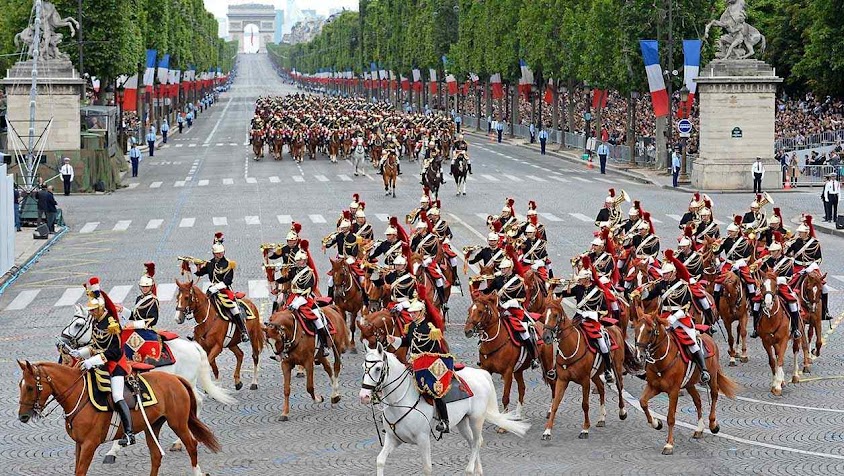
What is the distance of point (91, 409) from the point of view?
14227mm

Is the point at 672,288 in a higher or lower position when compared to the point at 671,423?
higher

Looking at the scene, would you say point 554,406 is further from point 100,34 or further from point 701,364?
point 100,34

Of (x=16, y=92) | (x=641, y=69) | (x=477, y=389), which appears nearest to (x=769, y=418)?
(x=477, y=389)

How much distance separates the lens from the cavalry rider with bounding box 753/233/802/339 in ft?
65.6

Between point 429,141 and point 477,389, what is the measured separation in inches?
1895

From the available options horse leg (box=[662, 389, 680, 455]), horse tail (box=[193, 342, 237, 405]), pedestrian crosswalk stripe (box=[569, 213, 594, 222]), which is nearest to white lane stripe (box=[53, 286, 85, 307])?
horse tail (box=[193, 342, 237, 405])

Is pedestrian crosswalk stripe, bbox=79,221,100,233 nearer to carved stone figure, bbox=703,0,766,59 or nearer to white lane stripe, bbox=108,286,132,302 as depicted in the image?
white lane stripe, bbox=108,286,132,302

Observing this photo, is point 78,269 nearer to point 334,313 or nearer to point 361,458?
point 334,313

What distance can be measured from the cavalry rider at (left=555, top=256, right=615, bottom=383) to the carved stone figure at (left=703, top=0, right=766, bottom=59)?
36061mm

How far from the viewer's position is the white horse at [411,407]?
1405cm

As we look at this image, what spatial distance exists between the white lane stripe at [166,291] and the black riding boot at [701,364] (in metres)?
15.0

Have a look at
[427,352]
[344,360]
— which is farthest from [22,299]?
[427,352]

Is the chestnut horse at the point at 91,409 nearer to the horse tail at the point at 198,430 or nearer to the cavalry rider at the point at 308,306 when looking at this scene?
the horse tail at the point at 198,430

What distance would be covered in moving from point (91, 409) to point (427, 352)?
3.64 meters
